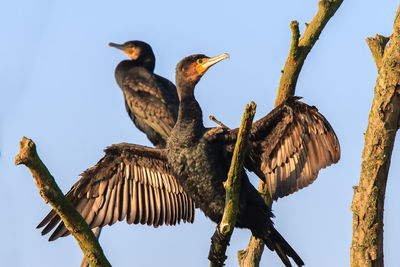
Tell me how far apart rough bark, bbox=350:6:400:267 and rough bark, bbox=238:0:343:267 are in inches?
64.6

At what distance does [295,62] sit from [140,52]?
12.0 ft

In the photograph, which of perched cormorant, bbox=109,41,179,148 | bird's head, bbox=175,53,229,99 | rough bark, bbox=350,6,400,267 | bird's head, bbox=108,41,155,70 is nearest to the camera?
rough bark, bbox=350,6,400,267

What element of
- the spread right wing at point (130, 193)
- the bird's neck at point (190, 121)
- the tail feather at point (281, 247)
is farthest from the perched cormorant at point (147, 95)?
the tail feather at point (281, 247)

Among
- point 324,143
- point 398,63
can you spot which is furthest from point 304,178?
point 398,63

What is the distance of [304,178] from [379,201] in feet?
3.03

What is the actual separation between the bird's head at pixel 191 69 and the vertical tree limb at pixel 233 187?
5.06ft

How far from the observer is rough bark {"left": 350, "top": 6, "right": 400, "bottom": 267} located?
441cm

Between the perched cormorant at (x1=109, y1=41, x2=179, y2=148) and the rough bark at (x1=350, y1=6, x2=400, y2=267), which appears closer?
the rough bark at (x1=350, y1=6, x2=400, y2=267)

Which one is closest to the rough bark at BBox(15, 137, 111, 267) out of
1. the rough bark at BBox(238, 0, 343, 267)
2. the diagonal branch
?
the rough bark at BBox(238, 0, 343, 267)

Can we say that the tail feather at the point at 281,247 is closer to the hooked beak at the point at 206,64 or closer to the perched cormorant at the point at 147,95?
the hooked beak at the point at 206,64

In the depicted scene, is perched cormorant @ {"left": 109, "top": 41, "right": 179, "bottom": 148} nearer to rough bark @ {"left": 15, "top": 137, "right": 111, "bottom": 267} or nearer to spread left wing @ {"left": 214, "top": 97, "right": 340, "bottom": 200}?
spread left wing @ {"left": 214, "top": 97, "right": 340, "bottom": 200}

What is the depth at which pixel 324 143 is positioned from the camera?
509cm

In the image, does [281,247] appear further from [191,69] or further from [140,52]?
[140,52]

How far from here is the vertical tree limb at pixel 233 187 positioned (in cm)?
376
